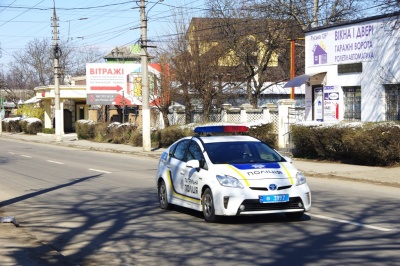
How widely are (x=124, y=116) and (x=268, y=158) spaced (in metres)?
45.3

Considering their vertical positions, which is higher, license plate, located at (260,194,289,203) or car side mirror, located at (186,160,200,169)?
car side mirror, located at (186,160,200,169)

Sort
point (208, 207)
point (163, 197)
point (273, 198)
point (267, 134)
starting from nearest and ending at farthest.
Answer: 1. point (273, 198)
2. point (208, 207)
3. point (163, 197)
4. point (267, 134)

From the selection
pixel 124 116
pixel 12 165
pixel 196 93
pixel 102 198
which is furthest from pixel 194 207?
pixel 124 116

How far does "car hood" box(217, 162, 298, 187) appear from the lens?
10.7m

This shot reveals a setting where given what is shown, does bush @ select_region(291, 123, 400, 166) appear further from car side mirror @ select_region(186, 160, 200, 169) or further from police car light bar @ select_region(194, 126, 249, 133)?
car side mirror @ select_region(186, 160, 200, 169)

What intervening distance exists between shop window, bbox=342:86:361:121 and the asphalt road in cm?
991

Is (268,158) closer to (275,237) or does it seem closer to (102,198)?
(275,237)

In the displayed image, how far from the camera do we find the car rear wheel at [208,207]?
11.0 metres

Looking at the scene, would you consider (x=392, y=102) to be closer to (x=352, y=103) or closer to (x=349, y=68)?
(x=352, y=103)

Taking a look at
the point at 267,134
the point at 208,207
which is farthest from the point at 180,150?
the point at 267,134

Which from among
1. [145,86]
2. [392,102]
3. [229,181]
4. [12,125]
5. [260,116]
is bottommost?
[229,181]

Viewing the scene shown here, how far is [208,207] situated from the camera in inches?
443

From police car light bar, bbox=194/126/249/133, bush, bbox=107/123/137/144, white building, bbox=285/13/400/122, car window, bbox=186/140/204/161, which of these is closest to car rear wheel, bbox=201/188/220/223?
car window, bbox=186/140/204/161

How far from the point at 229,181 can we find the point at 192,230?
101 cm
